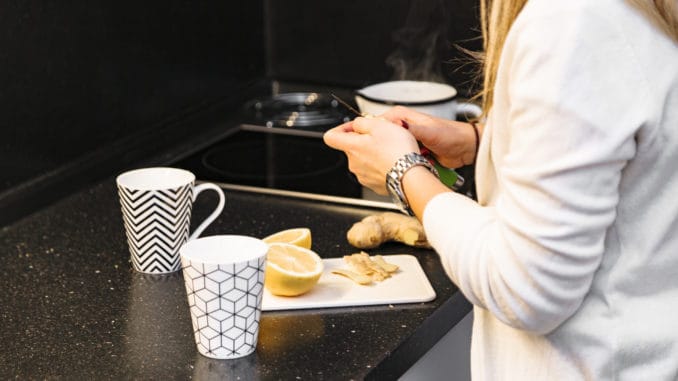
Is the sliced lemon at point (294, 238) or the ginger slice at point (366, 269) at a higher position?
the sliced lemon at point (294, 238)

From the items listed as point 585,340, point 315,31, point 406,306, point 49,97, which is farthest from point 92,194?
point 585,340

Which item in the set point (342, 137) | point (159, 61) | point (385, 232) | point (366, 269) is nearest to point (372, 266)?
point (366, 269)

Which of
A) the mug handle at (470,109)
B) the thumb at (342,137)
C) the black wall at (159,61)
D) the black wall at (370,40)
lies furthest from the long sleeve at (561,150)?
the black wall at (370,40)

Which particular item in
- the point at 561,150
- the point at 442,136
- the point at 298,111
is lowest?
the point at 298,111

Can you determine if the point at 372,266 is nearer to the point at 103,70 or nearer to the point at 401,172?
the point at 401,172

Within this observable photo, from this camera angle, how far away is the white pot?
5.72 feet

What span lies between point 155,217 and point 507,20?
21.7 inches

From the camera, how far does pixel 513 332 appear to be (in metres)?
0.96

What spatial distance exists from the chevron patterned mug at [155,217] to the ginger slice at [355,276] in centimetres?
20

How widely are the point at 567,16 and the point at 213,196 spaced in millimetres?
892

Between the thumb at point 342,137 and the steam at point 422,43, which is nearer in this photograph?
the thumb at point 342,137

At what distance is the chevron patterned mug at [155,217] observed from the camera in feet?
4.04

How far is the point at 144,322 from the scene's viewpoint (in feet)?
3.78

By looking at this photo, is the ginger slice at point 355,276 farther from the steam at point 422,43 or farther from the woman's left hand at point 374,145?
the steam at point 422,43
